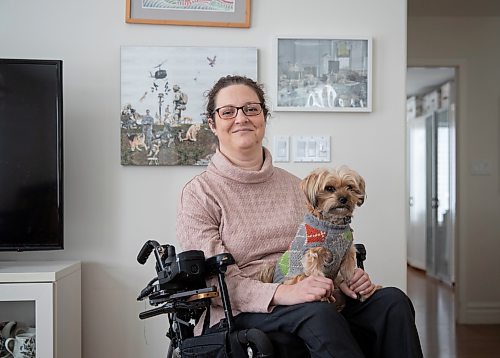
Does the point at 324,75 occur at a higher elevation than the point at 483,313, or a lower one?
higher

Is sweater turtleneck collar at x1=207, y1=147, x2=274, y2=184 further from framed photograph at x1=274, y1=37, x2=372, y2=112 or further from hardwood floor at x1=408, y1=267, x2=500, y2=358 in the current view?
hardwood floor at x1=408, y1=267, x2=500, y2=358

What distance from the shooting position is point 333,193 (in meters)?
2.06

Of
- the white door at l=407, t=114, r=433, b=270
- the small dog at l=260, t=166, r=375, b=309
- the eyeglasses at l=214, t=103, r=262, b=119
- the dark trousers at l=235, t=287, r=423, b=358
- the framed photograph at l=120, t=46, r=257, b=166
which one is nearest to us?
the dark trousers at l=235, t=287, r=423, b=358

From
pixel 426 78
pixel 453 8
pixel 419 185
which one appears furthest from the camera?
pixel 419 185

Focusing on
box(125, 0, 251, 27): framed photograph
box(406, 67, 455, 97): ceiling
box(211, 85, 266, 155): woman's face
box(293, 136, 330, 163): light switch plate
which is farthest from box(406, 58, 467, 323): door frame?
box(211, 85, 266, 155): woman's face

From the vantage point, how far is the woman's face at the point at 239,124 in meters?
2.19

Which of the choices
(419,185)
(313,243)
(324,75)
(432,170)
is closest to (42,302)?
(313,243)

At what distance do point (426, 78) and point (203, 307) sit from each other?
6.43m

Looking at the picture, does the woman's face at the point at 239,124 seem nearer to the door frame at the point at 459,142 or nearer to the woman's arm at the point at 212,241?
the woman's arm at the point at 212,241

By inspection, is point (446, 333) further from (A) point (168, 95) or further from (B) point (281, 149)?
(A) point (168, 95)

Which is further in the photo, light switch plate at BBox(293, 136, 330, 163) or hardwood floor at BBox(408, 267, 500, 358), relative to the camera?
hardwood floor at BBox(408, 267, 500, 358)

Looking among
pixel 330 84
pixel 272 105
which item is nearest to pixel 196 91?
pixel 272 105

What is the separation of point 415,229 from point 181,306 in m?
7.37

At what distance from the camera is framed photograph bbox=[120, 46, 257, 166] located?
2.95 m
